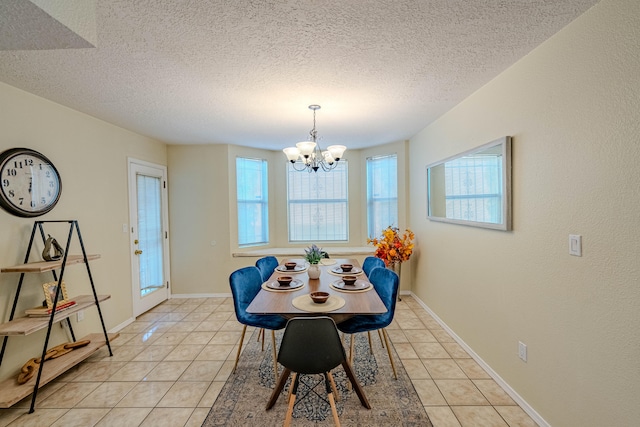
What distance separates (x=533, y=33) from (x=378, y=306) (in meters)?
1.91

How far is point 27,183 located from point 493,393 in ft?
13.5

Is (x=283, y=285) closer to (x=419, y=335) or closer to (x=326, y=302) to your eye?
(x=326, y=302)

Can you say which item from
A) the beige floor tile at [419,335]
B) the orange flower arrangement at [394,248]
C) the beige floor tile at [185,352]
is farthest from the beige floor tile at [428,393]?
the beige floor tile at [185,352]

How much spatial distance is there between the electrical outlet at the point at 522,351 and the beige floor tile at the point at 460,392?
16.4 inches

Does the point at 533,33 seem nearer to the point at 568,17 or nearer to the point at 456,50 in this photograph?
the point at 568,17

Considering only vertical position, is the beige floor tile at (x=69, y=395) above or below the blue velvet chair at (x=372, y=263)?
below

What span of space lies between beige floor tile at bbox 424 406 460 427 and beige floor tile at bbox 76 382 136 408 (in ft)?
7.53

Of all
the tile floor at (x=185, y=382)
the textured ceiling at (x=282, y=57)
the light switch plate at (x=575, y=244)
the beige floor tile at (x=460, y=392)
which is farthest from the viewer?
the beige floor tile at (x=460, y=392)

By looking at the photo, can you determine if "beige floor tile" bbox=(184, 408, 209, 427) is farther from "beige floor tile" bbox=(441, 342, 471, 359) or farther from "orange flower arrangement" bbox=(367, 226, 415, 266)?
"orange flower arrangement" bbox=(367, 226, 415, 266)

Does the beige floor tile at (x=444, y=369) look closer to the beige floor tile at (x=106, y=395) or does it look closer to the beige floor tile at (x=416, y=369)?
the beige floor tile at (x=416, y=369)

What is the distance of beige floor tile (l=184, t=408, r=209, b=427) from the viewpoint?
192 centimetres

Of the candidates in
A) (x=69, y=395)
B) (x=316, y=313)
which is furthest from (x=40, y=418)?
(x=316, y=313)

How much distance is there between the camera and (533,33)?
1.69 meters

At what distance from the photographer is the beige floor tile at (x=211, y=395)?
82.9 inches
